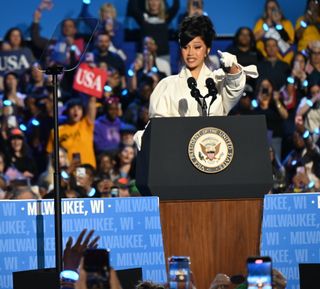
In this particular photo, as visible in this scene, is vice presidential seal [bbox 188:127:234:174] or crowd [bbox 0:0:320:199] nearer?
vice presidential seal [bbox 188:127:234:174]

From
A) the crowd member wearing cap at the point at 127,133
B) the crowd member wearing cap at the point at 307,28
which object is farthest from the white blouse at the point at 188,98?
the crowd member wearing cap at the point at 307,28

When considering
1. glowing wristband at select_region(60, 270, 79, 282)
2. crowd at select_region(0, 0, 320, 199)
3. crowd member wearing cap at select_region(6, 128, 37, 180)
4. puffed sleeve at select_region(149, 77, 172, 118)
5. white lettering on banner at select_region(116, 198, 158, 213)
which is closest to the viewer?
glowing wristband at select_region(60, 270, 79, 282)

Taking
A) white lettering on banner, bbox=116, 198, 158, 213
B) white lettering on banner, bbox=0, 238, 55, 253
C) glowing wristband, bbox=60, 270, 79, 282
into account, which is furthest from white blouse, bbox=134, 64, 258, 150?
glowing wristband, bbox=60, 270, 79, 282

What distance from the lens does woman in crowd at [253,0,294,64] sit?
11.3m

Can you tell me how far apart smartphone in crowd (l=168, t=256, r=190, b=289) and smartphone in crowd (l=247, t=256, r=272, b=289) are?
313mm

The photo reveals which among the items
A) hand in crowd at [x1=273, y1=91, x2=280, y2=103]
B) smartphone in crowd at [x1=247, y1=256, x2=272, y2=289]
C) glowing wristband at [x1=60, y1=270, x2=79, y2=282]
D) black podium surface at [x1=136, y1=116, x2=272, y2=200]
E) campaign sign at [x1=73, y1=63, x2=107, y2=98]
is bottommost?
smartphone in crowd at [x1=247, y1=256, x2=272, y2=289]

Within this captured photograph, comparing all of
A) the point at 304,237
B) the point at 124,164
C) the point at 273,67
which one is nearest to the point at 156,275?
the point at 304,237

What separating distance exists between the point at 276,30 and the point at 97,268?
836cm

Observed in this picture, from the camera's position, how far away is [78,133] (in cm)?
1045

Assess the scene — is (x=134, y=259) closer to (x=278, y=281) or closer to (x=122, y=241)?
(x=122, y=241)

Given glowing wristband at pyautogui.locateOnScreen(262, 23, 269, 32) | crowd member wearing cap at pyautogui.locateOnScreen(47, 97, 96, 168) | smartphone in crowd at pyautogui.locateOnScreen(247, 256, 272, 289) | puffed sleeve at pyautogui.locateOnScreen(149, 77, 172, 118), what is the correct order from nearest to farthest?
smartphone in crowd at pyautogui.locateOnScreen(247, 256, 272, 289) → puffed sleeve at pyautogui.locateOnScreen(149, 77, 172, 118) → crowd member wearing cap at pyautogui.locateOnScreen(47, 97, 96, 168) → glowing wristband at pyautogui.locateOnScreen(262, 23, 269, 32)

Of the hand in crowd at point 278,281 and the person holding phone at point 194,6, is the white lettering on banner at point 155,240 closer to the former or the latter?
the hand in crowd at point 278,281

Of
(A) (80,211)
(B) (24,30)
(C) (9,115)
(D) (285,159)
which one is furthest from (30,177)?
(A) (80,211)

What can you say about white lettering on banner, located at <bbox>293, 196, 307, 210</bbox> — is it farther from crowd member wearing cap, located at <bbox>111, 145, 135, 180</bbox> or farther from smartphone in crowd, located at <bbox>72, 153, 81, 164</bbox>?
smartphone in crowd, located at <bbox>72, 153, 81, 164</bbox>
